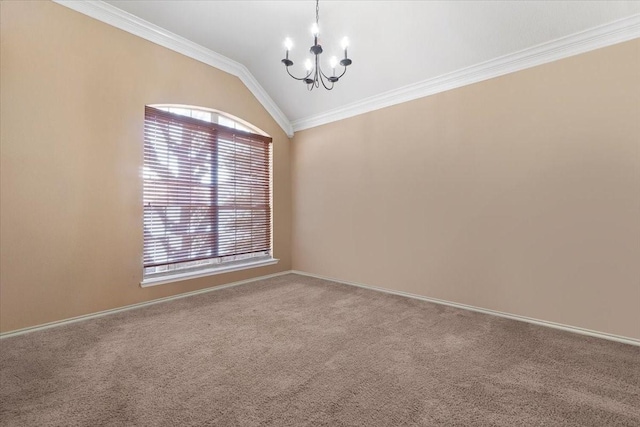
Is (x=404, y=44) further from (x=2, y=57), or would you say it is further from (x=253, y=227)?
(x=2, y=57)

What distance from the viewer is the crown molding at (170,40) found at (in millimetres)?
2818

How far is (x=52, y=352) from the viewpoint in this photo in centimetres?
212

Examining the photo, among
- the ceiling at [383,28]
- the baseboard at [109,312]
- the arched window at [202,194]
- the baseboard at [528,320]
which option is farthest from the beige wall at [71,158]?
the baseboard at [528,320]

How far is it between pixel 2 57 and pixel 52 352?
2505 mm

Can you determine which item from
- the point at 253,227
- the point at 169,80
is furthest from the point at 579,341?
the point at 169,80

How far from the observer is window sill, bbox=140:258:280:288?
3284mm

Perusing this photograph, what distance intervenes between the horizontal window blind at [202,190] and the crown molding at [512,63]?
1.70 meters

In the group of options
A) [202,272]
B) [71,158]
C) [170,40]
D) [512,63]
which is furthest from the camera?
[202,272]

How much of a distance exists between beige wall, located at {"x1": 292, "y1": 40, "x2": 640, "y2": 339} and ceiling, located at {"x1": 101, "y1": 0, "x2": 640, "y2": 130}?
324mm

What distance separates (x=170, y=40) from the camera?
3.37 meters

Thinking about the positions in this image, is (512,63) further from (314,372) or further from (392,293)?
(314,372)

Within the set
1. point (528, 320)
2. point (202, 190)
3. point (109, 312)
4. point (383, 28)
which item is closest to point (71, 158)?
point (202, 190)

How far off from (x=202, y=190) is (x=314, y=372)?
2877 mm

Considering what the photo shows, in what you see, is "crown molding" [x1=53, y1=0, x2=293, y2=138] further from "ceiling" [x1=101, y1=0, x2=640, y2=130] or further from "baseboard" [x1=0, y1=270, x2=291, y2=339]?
"baseboard" [x1=0, y1=270, x2=291, y2=339]
